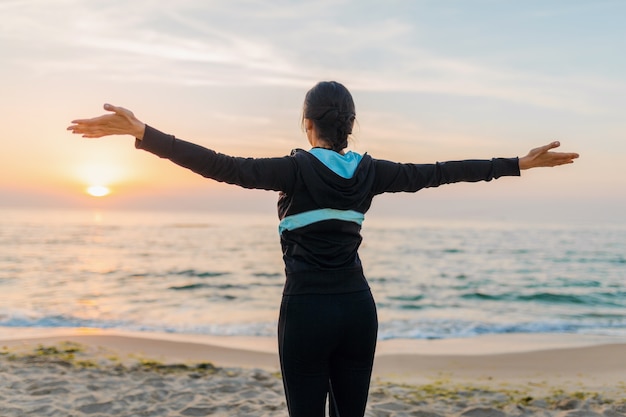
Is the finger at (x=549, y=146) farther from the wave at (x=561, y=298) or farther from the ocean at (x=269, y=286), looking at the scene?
the wave at (x=561, y=298)

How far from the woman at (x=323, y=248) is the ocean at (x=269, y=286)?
791 cm

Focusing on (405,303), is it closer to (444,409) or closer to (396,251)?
(444,409)

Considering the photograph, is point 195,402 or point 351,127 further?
point 195,402

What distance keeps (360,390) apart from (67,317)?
34.1 ft

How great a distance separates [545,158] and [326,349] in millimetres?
1474

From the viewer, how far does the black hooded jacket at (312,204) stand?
2.23 metres

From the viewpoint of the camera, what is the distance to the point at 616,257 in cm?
2605

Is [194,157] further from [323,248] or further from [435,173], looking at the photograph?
[435,173]

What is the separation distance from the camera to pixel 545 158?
118 inches

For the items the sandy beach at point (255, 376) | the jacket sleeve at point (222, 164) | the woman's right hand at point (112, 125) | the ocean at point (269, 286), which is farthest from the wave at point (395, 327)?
the woman's right hand at point (112, 125)

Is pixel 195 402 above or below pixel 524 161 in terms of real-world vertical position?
below

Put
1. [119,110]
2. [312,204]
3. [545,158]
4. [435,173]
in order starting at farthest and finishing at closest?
1. [545,158]
2. [435,173]
3. [312,204]
4. [119,110]

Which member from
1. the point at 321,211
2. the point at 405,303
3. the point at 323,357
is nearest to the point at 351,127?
the point at 321,211

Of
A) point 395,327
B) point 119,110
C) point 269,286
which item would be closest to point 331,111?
point 119,110
